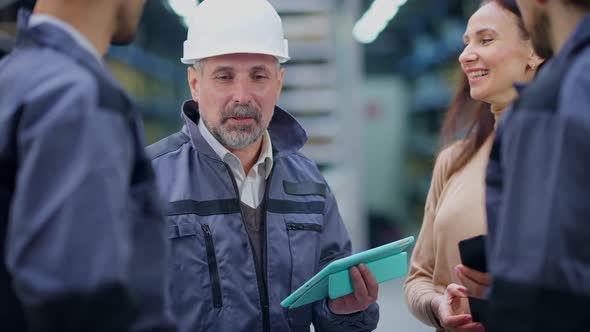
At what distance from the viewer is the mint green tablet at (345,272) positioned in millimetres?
1994

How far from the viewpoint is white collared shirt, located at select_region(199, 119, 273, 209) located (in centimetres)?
243

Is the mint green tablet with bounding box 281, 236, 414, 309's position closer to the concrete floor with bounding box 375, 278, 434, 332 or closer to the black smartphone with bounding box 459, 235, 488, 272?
the black smartphone with bounding box 459, 235, 488, 272

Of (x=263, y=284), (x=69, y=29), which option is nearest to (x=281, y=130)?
(x=263, y=284)

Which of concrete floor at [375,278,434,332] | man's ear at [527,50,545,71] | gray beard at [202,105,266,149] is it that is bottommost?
concrete floor at [375,278,434,332]

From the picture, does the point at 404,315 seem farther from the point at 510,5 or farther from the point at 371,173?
the point at 371,173

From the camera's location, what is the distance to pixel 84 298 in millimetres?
1212

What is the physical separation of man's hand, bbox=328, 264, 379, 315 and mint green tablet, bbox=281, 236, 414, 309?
0.07 ft

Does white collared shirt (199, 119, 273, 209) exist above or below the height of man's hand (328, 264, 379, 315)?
above

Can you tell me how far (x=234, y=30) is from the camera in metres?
2.42

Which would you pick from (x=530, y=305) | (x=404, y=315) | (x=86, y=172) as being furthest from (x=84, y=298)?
(x=404, y=315)

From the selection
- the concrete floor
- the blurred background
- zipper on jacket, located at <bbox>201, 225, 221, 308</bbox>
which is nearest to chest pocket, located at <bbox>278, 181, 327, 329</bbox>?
zipper on jacket, located at <bbox>201, 225, 221, 308</bbox>

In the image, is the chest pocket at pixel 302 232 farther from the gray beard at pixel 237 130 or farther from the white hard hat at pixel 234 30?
the white hard hat at pixel 234 30

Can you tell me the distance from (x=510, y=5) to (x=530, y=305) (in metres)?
1.46

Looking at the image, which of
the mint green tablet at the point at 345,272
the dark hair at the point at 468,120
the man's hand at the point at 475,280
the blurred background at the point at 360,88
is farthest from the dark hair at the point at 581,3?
the blurred background at the point at 360,88
